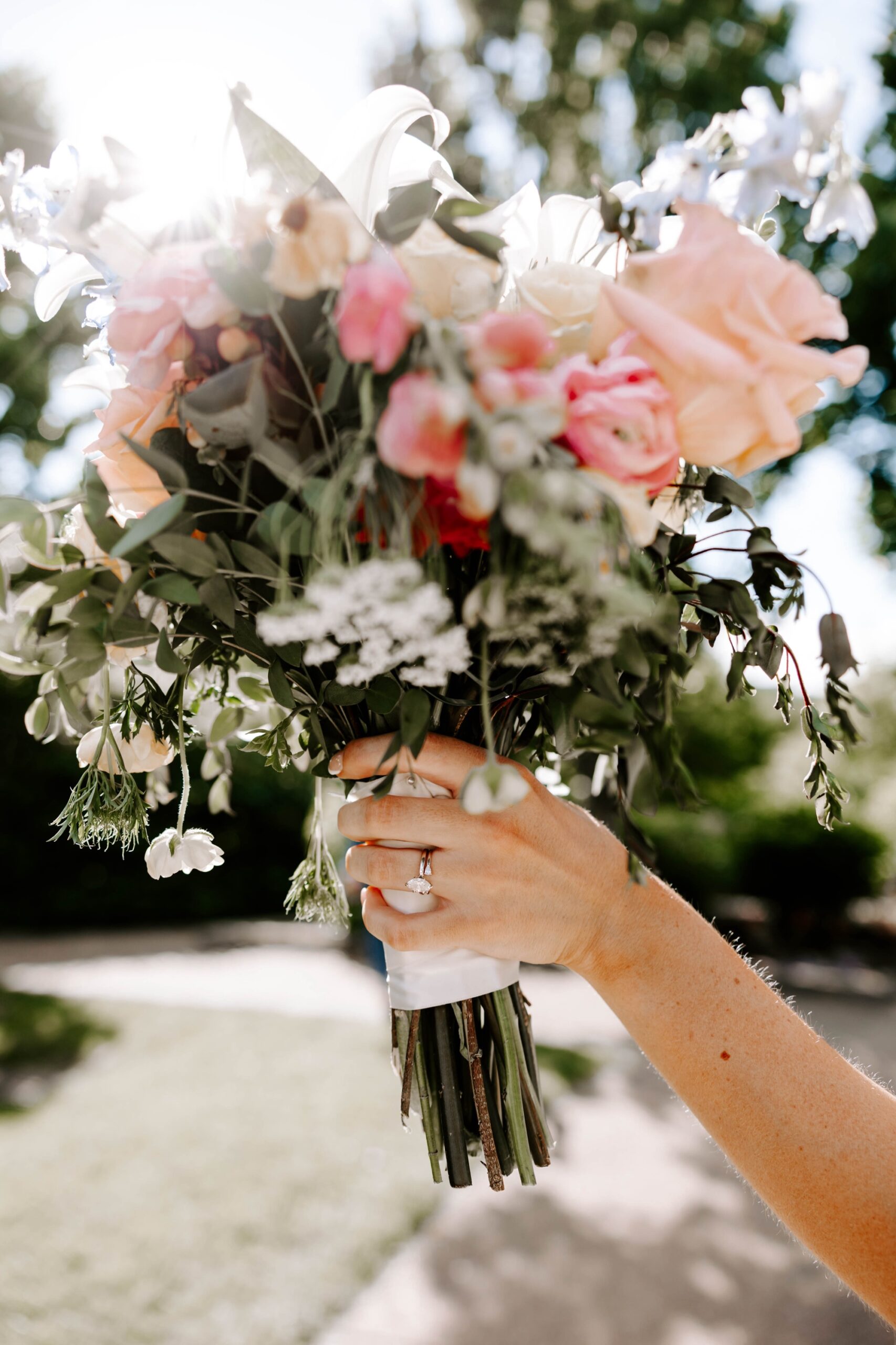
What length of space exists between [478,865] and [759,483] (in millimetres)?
8743

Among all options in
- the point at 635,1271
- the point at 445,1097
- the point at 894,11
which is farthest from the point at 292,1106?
the point at 894,11

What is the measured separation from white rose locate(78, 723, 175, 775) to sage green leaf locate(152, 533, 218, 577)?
39cm

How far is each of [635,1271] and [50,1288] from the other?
224 cm

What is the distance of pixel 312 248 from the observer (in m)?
0.81

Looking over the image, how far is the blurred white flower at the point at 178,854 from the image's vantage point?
4.25ft

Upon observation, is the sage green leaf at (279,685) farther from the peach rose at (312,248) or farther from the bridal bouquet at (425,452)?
the peach rose at (312,248)

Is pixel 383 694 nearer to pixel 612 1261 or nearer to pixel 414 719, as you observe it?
pixel 414 719

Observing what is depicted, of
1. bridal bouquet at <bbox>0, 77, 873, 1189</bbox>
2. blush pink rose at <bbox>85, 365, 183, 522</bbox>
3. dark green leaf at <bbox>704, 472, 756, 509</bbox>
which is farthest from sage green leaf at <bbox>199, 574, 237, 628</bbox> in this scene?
dark green leaf at <bbox>704, 472, 756, 509</bbox>

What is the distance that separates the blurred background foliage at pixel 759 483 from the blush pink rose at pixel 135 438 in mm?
6834

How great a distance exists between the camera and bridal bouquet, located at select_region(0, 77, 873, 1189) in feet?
2.49

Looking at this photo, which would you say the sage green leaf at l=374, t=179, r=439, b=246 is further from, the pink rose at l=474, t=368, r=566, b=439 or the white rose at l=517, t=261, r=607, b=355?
the pink rose at l=474, t=368, r=566, b=439

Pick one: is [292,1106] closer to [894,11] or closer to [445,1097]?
[445,1097]

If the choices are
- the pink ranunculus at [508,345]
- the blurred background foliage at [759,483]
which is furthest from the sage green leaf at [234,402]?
the blurred background foliage at [759,483]

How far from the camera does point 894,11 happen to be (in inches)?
310
